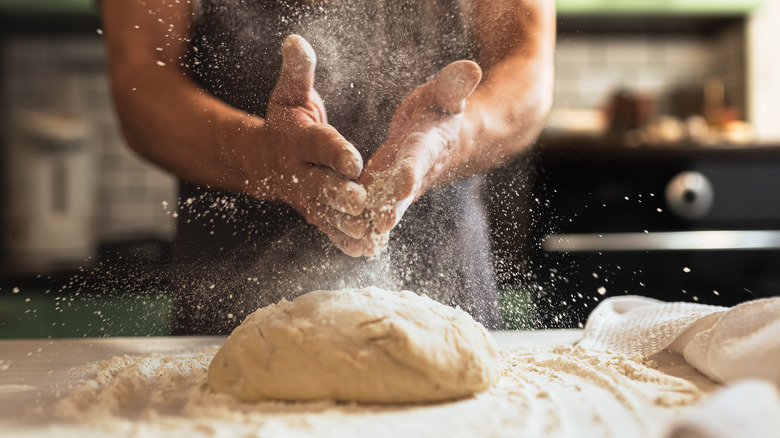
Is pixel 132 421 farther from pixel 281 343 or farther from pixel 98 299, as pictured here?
pixel 98 299

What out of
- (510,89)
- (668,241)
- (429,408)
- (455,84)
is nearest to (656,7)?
(668,241)

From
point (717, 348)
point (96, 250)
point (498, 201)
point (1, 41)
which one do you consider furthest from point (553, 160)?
point (1, 41)

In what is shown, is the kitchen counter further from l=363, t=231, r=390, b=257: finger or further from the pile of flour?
l=363, t=231, r=390, b=257: finger

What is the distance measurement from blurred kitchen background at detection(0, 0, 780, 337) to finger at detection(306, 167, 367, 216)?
21.6 inches

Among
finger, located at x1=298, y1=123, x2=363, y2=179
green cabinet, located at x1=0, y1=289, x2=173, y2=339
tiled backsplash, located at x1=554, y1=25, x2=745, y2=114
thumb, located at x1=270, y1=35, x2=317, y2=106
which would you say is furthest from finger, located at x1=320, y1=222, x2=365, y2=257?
tiled backsplash, located at x1=554, y1=25, x2=745, y2=114

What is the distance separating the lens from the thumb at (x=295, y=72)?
3.08ft

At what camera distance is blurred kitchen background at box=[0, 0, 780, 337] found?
70.6 inches

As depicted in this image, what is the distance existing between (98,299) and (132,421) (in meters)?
1.05

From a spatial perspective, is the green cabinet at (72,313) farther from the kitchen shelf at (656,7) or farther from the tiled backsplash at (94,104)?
the kitchen shelf at (656,7)

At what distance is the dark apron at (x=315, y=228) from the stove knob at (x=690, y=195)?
47.0 inches

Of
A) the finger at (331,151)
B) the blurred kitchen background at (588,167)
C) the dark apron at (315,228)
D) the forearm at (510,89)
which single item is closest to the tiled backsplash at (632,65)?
the blurred kitchen background at (588,167)

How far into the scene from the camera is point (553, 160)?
6.97 ft

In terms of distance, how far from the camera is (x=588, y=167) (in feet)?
7.11

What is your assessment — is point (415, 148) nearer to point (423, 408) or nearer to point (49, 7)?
point (423, 408)
